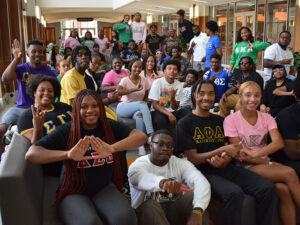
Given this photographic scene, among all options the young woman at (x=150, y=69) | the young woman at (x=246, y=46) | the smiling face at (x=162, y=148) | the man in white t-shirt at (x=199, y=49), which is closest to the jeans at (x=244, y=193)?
the smiling face at (x=162, y=148)

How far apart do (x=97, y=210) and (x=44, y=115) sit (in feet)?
2.84

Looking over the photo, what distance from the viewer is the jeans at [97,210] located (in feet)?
6.09

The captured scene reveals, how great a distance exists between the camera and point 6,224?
5.89ft

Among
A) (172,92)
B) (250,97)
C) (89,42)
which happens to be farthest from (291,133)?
(89,42)

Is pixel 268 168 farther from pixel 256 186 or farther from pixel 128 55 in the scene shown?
pixel 128 55

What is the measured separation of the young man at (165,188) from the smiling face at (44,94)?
96 centimetres

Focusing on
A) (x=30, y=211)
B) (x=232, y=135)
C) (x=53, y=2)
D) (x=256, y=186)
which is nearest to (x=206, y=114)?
(x=232, y=135)

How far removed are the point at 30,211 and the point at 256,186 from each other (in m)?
1.46

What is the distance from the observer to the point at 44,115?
2436mm

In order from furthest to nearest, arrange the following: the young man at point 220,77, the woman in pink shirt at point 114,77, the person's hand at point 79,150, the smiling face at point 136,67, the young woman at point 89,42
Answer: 1. the young woman at point 89,42
2. the woman in pink shirt at point 114,77
3. the young man at point 220,77
4. the smiling face at point 136,67
5. the person's hand at point 79,150

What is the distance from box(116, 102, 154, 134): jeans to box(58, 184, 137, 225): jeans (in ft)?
6.87

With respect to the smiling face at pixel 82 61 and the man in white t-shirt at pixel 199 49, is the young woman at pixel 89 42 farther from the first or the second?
the smiling face at pixel 82 61

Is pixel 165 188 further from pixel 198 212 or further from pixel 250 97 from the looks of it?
pixel 250 97

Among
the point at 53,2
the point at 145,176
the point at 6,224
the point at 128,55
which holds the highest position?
the point at 53,2
